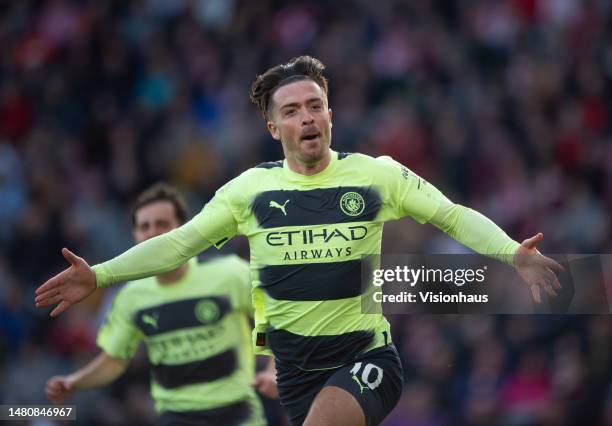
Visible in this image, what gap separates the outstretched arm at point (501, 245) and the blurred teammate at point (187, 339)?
→ 6.98ft

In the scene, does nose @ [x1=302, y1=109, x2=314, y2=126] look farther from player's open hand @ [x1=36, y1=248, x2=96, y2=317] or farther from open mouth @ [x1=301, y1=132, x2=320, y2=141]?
player's open hand @ [x1=36, y1=248, x2=96, y2=317]

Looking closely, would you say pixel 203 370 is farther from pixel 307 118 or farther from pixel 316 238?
pixel 307 118

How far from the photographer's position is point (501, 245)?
226 inches

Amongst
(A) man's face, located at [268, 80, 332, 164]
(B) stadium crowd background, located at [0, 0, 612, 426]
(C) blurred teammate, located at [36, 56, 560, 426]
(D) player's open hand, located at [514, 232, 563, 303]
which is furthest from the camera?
(B) stadium crowd background, located at [0, 0, 612, 426]

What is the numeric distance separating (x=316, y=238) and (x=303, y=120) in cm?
65

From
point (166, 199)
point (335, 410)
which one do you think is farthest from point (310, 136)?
point (166, 199)

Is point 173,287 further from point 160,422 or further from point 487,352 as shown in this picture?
point 487,352

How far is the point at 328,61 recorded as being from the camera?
43.9 feet

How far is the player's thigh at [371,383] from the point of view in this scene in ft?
18.8

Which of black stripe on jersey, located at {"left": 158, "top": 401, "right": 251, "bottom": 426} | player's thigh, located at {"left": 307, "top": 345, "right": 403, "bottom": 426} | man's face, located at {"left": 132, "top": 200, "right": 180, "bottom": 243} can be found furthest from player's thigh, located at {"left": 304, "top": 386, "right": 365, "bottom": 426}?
man's face, located at {"left": 132, "top": 200, "right": 180, "bottom": 243}

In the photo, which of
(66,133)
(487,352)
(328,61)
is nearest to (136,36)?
(66,133)

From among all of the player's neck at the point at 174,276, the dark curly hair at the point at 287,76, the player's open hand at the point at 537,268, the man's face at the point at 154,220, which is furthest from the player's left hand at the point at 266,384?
the player's open hand at the point at 537,268

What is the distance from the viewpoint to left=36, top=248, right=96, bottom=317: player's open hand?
579cm

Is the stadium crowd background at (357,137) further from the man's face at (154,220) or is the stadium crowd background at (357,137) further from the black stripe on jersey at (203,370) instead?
the man's face at (154,220)
